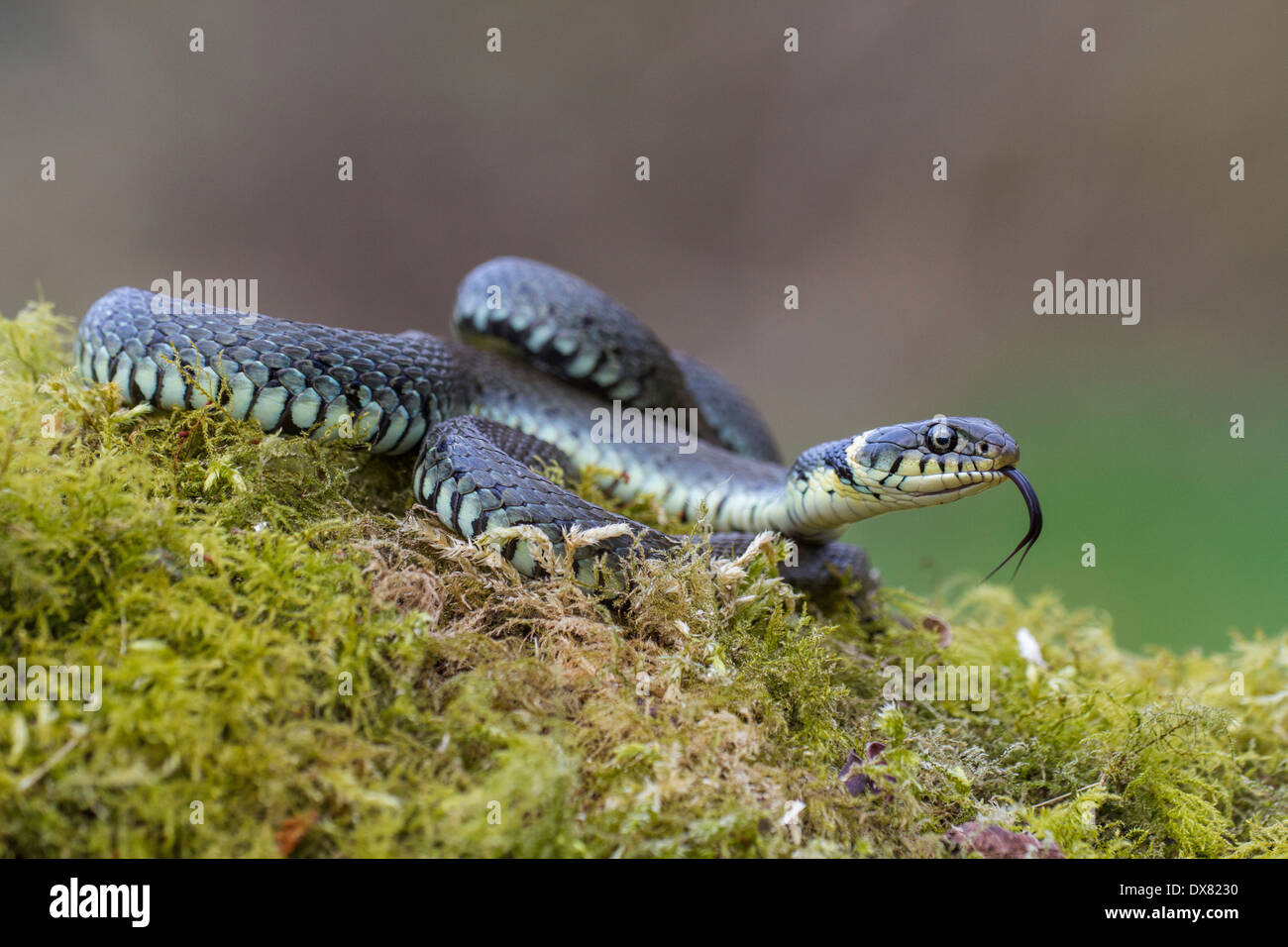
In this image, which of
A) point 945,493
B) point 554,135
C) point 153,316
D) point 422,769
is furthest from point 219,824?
point 554,135

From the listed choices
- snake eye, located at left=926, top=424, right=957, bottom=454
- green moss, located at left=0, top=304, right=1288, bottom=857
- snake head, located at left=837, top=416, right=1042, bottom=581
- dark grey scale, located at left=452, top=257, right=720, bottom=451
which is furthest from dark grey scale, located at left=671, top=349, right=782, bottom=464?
green moss, located at left=0, top=304, right=1288, bottom=857

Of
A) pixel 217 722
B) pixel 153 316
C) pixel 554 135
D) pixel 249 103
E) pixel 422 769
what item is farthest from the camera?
pixel 554 135

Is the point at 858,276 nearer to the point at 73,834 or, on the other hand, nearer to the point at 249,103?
the point at 249,103

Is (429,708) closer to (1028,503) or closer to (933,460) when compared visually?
(933,460)

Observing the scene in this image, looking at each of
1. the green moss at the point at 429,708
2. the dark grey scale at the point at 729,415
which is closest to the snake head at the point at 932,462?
the green moss at the point at 429,708

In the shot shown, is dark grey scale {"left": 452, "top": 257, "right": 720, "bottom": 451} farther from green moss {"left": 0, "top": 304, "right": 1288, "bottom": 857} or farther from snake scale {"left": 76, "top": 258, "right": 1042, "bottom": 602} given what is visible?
green moss {"left": 0, "top": 304, "right": 1288, "bottom": 857}

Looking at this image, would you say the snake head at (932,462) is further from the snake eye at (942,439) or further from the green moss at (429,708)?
the green moss at (429,708)
